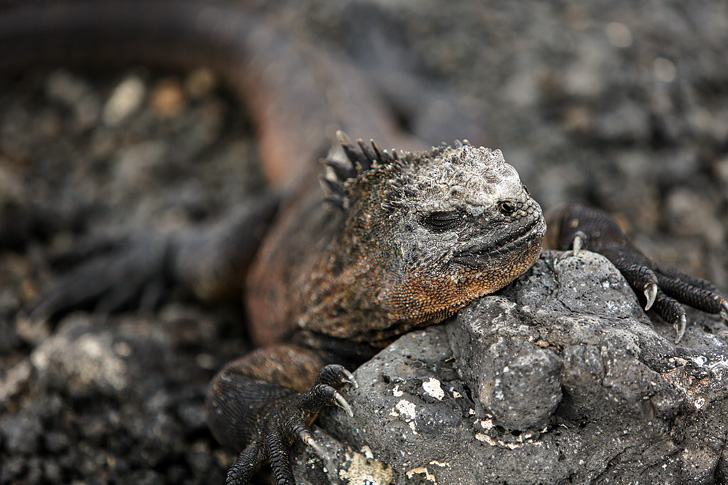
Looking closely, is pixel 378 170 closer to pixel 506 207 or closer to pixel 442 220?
pixel 442 220

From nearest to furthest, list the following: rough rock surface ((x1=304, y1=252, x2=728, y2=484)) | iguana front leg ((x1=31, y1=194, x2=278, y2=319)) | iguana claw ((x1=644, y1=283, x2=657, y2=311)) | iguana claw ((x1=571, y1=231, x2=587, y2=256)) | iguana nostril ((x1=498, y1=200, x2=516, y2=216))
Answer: rough rock surface ((x1=304, y1=252, x2=728, y2=484)) → iguana nostril ((x1=498, y1=200, x2=516, y2=216)) → iguana claw ((x1=644, y1=283, x2=657, y2=311)) → iguana claw ((x1=571, y1=231, x2=587, y2=256)) → iguana front leg ((x1=31, y1=194, x2=278, y2=319))

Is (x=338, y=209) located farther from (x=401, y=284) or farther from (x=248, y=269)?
(x=248, y=269)

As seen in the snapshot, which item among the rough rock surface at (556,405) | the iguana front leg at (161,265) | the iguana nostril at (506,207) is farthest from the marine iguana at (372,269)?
the iguana front leg at (161,265)

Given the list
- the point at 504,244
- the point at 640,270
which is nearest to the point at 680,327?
the point at 640,270

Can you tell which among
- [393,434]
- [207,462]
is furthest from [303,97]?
[393,434]

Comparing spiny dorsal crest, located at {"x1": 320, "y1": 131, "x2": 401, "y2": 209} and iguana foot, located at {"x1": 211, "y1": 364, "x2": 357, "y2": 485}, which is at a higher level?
spiny dorsal crest, located at {"x1": 320, "y1": 131, "x2": 401, "y2": 209}

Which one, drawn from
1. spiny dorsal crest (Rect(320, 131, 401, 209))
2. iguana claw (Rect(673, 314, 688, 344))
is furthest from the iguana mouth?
iguana claw (Rect(673, 314, 688, 344))

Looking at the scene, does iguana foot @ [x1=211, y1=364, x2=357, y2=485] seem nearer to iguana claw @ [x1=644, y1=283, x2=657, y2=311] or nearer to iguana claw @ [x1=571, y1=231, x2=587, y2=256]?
iguana claw @ [x1=571, y1=231, x2=587, y2=256]
